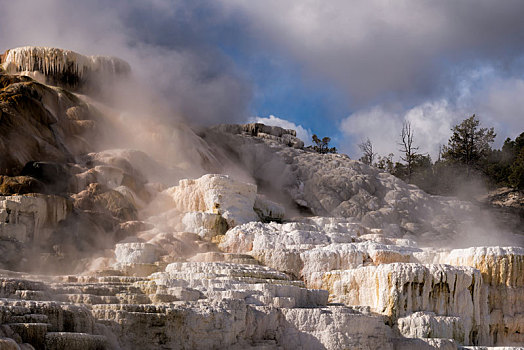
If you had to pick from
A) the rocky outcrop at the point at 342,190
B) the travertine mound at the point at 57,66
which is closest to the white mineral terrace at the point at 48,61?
the travertine mound at the point at 57,66

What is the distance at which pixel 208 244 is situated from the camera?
23.0m

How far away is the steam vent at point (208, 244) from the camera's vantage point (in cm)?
1323

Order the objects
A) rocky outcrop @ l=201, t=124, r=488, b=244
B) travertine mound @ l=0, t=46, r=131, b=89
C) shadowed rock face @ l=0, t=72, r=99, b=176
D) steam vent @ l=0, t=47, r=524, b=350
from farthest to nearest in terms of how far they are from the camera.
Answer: travertine mound @ l=0, t=46, r=131, b=89 → rocky outcrop @ l=201, t=124, r=488, b=244 → shadowed rock face @ l=0, t=72, r=99, b=176 → steam vent @ l=0, t=47, r=524, b=350

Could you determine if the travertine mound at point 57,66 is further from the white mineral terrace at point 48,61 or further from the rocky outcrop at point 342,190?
the rocky outcrop at point 342,190

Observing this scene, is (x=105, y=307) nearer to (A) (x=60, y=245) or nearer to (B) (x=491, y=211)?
(A) (x=60, y=245)

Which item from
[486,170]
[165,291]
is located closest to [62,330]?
[165,291]

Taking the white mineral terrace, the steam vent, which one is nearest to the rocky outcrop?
the steam vent

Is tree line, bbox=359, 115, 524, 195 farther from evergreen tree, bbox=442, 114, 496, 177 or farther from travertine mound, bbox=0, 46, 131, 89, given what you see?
travertine mound, bbox=0, 46, 131, 89

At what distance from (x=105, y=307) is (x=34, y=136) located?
1683 centimetres

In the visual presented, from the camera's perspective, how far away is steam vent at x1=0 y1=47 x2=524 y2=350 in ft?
43.4

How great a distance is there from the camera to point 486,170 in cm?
3941

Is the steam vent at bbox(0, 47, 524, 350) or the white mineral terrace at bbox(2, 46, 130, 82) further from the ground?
the white mineral terrace at bbox(2, 46, 130, 82)

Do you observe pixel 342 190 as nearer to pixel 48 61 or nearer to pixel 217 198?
pixel 217 198

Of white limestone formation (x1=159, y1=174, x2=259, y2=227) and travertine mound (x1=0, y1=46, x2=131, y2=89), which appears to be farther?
travertine mound (x1=0, y1=46, x2=131, y2=89)
